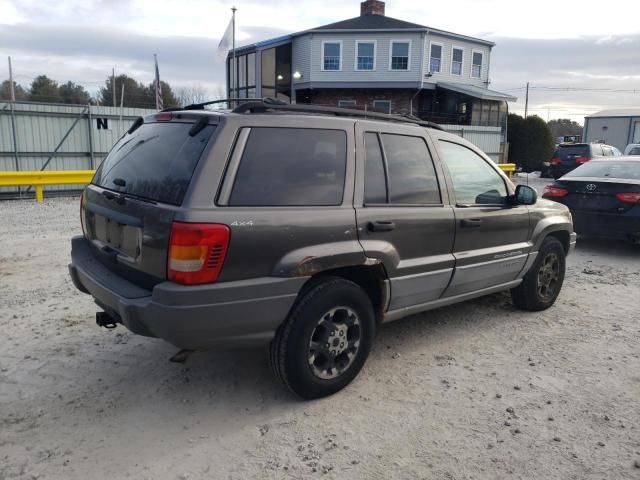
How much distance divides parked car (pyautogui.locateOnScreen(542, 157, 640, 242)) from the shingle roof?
21918mm

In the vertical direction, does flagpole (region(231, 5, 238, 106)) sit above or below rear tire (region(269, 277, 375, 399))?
above

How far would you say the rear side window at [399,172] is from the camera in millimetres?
3520

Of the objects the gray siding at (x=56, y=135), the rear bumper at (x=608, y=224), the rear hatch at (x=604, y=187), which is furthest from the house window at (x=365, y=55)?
the rear bumper at (x=608, y=224)

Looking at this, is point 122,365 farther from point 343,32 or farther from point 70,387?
point 343,32

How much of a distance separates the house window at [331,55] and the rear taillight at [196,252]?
27.6 metres

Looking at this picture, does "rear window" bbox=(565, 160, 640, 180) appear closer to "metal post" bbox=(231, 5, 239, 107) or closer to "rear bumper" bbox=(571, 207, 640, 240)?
"rear bumper" bbox=(571, 207, 640, 240)

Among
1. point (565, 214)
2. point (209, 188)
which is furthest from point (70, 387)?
point (565, 214)

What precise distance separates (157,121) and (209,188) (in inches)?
40.6

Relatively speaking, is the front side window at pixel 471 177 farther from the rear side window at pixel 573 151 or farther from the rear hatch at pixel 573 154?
the rear side window at pixel 573 151

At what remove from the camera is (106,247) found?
3365 mm

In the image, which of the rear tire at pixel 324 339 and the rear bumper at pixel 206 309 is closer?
the rear bumper at pixel 206 309

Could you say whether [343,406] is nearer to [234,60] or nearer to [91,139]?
[91,139]

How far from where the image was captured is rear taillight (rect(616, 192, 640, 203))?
24.1 feet

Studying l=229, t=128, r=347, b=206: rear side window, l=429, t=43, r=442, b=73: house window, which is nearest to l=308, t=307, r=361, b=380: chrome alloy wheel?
l=229, t=128, r=347, b=206: rear side window
